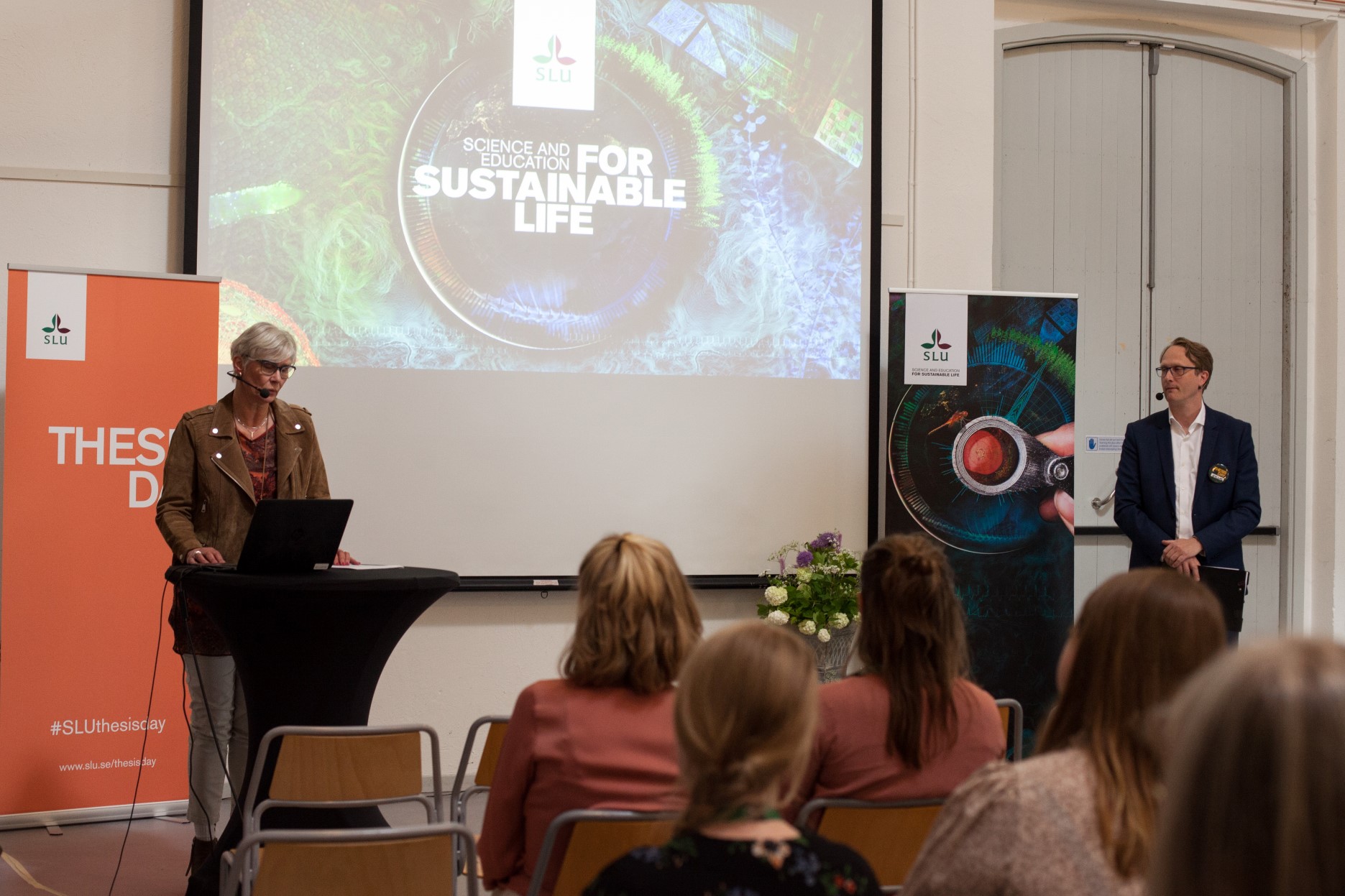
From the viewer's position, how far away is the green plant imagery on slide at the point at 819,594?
4.79 m

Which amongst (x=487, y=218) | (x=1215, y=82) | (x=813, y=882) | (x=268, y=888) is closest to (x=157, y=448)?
(x=487, y=218)

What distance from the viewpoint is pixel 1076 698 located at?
52.0 inches

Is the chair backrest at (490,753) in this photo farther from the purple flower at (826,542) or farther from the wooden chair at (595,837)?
the purple flower at (826,542)

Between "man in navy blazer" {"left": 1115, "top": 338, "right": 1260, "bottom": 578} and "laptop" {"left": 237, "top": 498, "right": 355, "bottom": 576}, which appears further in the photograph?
"man in navy blazer" {"left": 1115, "top": 338, "right": 1260, "bottom": 578}

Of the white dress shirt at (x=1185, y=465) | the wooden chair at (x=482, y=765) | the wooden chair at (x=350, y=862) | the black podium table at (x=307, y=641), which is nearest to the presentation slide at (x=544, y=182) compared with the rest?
the white dress shirt at (x=1185, y=465)

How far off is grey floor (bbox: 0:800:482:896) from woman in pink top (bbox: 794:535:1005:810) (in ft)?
7.80

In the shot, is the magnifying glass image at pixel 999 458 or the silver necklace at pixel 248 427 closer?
the silver necklace at pixel 248 427

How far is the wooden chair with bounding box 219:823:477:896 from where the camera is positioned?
172cm

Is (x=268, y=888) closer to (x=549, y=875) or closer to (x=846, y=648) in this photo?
(x=549, y=875)

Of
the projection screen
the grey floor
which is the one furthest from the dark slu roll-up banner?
the grey floor

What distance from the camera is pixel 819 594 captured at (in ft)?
15.8

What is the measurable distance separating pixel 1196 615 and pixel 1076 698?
0.16 metres

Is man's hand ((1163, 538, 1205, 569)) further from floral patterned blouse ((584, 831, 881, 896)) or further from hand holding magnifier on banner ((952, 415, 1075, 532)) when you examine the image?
floral patterned blouse ((584, 831, 881, 896))

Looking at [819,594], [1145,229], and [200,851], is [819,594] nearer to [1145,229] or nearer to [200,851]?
[200,851]
